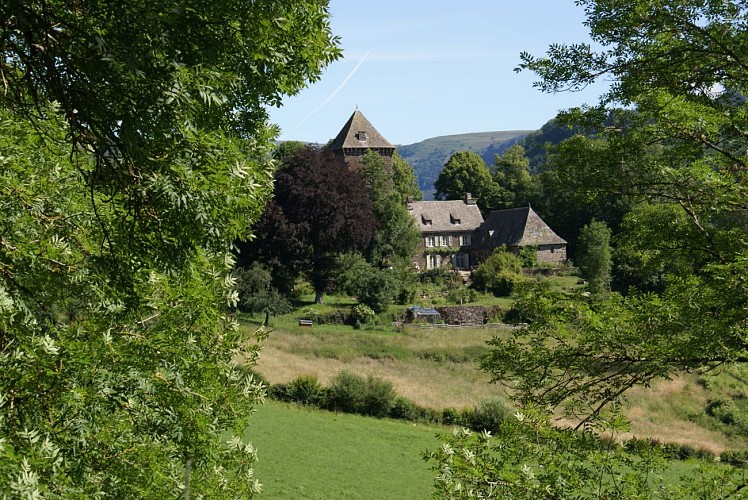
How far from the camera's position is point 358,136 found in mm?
71750

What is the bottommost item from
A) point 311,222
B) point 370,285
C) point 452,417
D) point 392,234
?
point 452,417

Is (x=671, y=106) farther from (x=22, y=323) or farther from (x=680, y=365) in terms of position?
(x=22, y=323)

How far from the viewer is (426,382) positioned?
3500 cm

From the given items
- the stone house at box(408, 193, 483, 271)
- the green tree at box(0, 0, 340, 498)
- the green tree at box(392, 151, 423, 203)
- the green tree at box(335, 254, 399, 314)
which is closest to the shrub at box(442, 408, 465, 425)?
the green tree at box(335, 254, 399, 314)

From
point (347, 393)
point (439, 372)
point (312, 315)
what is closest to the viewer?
point (347, 393)

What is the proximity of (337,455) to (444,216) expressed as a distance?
159 ft

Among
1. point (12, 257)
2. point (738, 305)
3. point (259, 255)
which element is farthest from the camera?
point (259, 255)

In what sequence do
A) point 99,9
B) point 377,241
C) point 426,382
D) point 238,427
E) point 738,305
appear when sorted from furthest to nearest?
1. point 377,241
2. point 426,382
3. point 238,427
4. point 738,305
5. point 99,9

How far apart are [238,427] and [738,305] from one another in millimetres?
5665

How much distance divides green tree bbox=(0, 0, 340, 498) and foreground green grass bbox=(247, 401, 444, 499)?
552 inches

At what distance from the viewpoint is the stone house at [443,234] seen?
7100 centimetres

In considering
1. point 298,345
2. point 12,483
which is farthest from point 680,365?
point 298,345

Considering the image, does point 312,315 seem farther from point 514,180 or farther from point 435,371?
point 514,180

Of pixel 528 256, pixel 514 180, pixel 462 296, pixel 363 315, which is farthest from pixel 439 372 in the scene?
pixel 514 180
